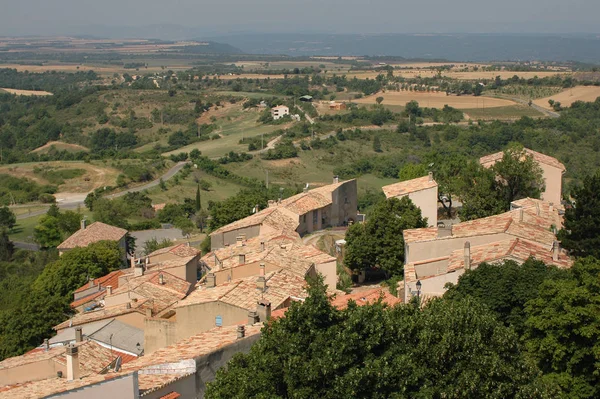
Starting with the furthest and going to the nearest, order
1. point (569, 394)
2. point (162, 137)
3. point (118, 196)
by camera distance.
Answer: point (162, 137) → point (118, 196) → point (569, 394)

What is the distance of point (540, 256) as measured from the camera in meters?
24.4

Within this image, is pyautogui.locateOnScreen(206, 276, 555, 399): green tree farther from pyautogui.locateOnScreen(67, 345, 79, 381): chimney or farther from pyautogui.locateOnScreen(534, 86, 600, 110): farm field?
pyautogui.locateOnScreen(534, 86, 600, 110): farm field

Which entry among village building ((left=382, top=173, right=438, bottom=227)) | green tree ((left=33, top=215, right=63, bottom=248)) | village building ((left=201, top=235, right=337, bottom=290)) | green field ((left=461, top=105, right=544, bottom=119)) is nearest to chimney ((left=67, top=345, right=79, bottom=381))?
village building ((left=201, top=235, right=337, bottom=290))

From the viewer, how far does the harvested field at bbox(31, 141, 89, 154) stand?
358 ft

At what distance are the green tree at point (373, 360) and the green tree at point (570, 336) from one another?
7.27 feet

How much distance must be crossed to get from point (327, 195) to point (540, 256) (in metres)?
17.5

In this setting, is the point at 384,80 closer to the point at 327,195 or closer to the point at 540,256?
the point at 327,195

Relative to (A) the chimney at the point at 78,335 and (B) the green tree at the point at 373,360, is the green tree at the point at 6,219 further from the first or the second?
(B) the green tree at the point at 373,360

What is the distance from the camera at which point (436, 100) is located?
398ft

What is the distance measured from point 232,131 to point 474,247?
83260 millimetres

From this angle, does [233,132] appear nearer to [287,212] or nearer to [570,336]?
[287,212]

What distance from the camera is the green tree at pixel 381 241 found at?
30844 mm

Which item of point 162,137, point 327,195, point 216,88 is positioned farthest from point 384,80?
point 327,195

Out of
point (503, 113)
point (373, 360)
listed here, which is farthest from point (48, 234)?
point (503, 113)
